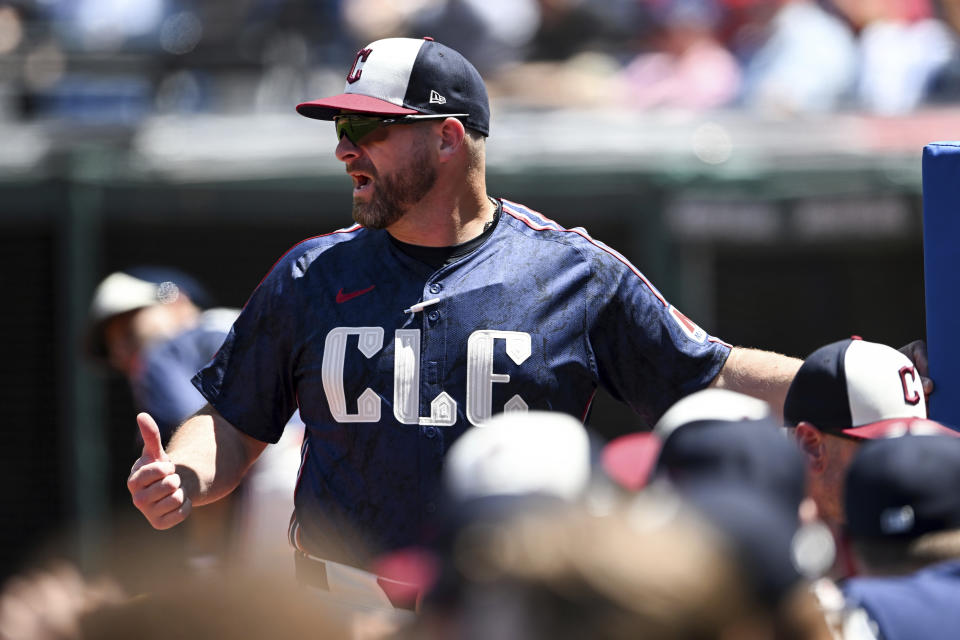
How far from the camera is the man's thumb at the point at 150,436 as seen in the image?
292 centimetres

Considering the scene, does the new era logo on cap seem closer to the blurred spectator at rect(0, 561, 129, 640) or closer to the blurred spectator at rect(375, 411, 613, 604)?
the blurred spectator at rect(375, 411, 613, 604)

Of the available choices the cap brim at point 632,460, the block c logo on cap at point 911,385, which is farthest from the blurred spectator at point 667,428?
the block c logo on cap at point 911,385

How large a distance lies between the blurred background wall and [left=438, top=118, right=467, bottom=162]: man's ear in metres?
4.89

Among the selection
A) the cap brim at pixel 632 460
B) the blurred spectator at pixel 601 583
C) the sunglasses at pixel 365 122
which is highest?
the sunglasses at pixel 365 122

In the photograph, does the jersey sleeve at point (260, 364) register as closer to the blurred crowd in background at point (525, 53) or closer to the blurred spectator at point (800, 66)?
the blurred crowd in background at point (525, 53)

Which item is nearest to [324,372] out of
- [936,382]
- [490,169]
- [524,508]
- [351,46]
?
[936,382]

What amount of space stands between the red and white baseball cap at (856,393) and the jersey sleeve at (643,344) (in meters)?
0.30

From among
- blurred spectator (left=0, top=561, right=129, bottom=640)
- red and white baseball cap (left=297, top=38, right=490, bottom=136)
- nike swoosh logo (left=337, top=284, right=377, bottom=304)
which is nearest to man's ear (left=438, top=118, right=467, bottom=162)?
red and white baseball cap (left=297, top=38, right=490, bottom=136)

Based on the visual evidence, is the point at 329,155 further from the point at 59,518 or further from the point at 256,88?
the point at 59,518

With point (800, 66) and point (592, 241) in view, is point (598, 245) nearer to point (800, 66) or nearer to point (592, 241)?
point (592, 241)

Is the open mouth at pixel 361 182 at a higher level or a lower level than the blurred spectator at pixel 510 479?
higher

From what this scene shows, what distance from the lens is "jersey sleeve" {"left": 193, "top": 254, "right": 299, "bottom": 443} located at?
328cm

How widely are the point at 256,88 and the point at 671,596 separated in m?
8.04

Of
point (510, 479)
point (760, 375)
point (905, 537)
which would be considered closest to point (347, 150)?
point (760, 375)
